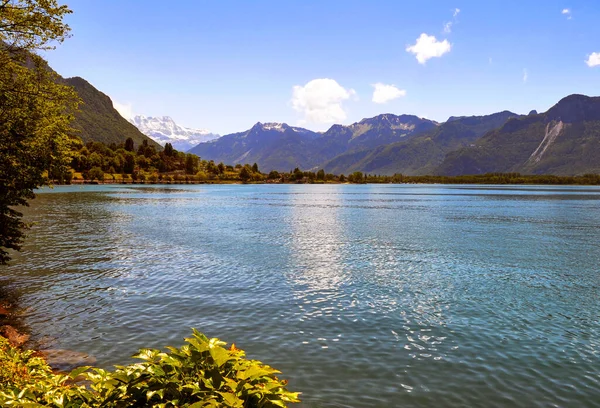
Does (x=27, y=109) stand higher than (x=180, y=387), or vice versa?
(x=27, y=109)

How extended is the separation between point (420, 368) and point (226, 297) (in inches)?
635

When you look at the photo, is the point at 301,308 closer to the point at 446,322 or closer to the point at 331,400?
the point at 446,322

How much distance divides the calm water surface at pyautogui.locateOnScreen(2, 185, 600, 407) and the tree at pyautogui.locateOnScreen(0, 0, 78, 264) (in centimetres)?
916

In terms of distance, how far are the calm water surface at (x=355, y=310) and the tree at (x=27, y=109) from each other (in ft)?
30.1

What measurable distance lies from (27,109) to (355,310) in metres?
27.3

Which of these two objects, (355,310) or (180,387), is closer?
(180,387)

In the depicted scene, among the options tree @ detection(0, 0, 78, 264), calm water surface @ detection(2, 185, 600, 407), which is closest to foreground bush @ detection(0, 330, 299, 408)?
calm water surface @ detection(2, 185, 600, 407)

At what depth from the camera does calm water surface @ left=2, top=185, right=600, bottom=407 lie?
1709 cm

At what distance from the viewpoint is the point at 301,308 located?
27.1 m

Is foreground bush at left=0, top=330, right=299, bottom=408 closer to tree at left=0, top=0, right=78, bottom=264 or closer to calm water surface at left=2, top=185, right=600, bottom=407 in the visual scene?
calm water surface at left=2, top=185, right=600, bottom=407

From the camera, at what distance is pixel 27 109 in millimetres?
26641

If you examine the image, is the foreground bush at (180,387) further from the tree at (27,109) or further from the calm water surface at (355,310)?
the tree at (27,109)

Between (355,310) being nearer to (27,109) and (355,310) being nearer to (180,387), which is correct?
(180,387)

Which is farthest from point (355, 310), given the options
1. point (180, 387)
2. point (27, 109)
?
point (27, 109)
